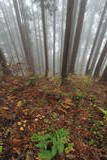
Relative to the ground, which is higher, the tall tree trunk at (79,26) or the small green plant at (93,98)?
the tall tree trunk at (79,26)

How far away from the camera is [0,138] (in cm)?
212

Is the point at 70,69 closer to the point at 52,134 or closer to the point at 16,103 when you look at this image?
the point at 16,103

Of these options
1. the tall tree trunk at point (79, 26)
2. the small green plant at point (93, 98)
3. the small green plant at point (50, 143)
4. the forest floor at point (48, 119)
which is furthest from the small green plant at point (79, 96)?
the tall tree trunk at point (79, 26)

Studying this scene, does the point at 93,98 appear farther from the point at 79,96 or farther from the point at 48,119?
the point at 48,119

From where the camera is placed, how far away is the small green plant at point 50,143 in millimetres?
1844

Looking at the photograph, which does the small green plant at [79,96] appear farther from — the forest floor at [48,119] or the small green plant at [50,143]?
the small green plant at [50,143]

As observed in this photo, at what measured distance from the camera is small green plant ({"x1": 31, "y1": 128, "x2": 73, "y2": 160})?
184 cm

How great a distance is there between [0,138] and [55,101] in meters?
1.61

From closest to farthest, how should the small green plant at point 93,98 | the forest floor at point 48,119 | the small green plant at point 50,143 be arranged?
the small green plant at point 50,143, the forest floor at point 48,119, the small green plant at point 93,98

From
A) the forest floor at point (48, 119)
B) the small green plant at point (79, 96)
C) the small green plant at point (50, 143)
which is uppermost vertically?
the small green plant at point (50, 143)

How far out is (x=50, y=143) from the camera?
2041mm

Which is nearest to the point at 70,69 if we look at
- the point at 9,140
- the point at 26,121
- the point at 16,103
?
the point at 16,103

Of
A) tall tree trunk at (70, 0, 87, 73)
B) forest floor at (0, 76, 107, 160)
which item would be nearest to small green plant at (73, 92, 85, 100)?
forest floor at (0, 76, 107, 160)

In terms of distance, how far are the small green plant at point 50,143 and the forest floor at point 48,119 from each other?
0.11 metres
